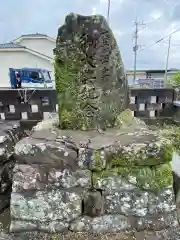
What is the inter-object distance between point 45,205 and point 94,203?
1.18ft

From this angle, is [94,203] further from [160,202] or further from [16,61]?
[16,61]

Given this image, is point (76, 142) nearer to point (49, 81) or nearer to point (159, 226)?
point (159, 226)

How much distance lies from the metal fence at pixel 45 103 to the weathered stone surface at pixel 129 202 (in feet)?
8.18

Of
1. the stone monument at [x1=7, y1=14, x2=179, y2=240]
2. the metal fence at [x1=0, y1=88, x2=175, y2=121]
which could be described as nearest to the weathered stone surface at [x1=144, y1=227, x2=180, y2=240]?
the stone monument at [x1=7, y1=14, x2=179, y2=240]

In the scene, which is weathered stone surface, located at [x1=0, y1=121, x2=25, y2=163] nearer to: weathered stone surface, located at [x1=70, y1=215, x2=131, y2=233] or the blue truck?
weathered stone surface, located at [x1=70, y1=215, x2=131, y2=233]

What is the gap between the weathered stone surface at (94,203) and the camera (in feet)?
5.82

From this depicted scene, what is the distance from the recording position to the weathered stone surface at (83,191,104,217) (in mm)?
1773

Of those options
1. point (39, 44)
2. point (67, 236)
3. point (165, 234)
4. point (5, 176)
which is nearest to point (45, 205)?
point (67, 236)

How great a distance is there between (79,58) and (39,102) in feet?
7.06

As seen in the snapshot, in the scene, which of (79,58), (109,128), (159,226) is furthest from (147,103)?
(159,226)

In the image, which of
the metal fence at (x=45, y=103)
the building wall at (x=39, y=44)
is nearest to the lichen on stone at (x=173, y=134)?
the metal fence at (x=45, y=103)

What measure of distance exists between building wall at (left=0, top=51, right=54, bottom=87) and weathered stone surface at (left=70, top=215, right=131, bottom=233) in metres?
18.0

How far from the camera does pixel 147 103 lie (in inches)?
167

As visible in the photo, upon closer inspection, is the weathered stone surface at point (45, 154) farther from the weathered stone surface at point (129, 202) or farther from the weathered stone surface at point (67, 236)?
the weathered stone surface at point (67, 236)
